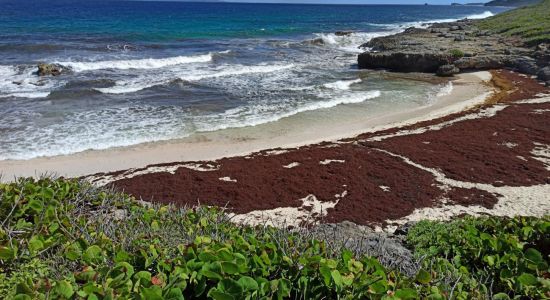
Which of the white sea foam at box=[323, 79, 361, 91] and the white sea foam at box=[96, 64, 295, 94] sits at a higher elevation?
the white sea foam at box=[96, 64, 295, 94]

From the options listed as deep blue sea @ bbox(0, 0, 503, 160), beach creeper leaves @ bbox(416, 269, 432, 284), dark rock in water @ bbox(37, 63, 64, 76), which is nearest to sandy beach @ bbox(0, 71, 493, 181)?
deep blue sea @ bbox(0, 0, 503, 160)

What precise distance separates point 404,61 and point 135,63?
19613 mm

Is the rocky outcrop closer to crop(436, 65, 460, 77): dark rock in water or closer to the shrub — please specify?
crop(436, 65, 460, 77): dark rock in water

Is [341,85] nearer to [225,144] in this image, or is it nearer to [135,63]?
[225,144]

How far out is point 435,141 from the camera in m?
13.8

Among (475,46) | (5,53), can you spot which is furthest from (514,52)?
(5,53)

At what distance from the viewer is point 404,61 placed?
30375 mm

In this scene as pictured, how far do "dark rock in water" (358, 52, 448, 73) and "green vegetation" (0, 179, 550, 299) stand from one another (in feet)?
88.6

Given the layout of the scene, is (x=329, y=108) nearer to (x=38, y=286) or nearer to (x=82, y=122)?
(x=82, y=122)

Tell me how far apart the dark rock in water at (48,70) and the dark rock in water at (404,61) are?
2114 cm

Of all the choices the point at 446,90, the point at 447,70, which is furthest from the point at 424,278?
the point at 447,70

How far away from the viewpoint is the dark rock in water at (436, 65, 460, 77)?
92.0 feet

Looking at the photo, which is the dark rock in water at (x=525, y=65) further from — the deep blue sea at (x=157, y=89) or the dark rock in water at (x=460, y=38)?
the dark rock in water at (x=460, y=38)

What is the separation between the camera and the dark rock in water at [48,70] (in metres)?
24.8
